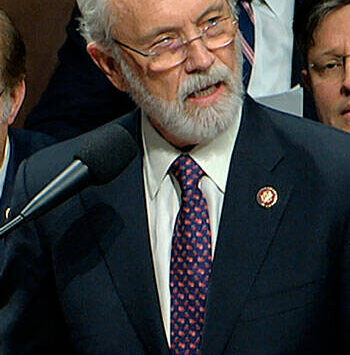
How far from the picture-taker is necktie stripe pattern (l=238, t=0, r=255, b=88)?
1.59m

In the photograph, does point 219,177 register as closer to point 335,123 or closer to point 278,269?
point 278,269

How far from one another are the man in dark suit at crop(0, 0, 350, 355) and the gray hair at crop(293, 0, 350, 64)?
32cm

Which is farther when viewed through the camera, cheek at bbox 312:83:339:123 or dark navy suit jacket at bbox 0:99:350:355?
cheek at bbox 312:83:339:123

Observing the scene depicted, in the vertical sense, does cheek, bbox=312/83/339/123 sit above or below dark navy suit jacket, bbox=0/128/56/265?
below

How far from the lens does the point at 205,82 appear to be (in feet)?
3.54

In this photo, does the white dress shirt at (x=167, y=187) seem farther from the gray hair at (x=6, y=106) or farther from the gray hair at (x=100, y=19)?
the gray hair at (x=6, y=106)

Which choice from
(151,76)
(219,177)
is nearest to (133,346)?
(219,177)

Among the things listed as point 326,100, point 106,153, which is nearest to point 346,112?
point 326,100

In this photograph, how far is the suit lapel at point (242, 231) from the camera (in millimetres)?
1068

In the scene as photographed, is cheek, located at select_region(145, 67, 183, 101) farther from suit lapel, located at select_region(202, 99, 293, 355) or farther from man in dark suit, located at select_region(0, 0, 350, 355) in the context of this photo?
suit lapel, located at select_region(202, 99, 293, 355)

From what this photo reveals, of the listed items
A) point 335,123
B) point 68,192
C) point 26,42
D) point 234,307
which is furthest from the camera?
point 26,42

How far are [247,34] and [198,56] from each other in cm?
55

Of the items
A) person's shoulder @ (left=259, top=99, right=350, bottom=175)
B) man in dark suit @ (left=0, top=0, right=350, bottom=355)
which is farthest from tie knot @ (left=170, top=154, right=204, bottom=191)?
person's shoulder @ (left=259, top=99, right=350, bottom=175)

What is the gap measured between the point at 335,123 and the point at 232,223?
40 cm
